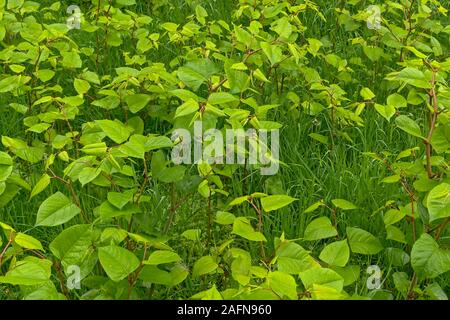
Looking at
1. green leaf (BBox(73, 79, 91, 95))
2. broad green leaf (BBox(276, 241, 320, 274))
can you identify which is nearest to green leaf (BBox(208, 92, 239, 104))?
broad green leaf (BBox(276, 241, 320, 274))

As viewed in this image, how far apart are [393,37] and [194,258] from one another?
176cm

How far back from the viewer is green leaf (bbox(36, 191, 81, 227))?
192cm

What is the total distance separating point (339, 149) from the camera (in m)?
3.15

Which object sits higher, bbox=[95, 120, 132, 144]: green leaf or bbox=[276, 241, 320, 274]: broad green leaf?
bbox=[95, 120, 132, 144]: green leaf

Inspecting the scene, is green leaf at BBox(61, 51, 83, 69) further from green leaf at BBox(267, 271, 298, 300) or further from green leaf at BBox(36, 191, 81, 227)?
green leaf at BBox(267, 271, 298, 300)

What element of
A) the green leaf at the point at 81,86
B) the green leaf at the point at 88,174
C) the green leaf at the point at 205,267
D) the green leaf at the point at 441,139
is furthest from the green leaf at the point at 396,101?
the green leaf at the point at 81,86

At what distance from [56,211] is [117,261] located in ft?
0.99

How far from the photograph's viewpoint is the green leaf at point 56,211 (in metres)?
1.92

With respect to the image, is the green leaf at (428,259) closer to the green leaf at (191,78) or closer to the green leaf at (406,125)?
the green leaf at (406,125)

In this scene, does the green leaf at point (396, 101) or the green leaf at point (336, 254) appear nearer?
the green leaf at point (336, 254)

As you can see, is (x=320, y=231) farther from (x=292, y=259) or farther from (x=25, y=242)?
(x=25, y=242)

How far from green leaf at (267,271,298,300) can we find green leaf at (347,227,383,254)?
67 cm

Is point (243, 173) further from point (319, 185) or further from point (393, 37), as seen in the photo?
point (393, 37)

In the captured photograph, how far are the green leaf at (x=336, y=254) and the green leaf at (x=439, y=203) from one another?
0.84ft
